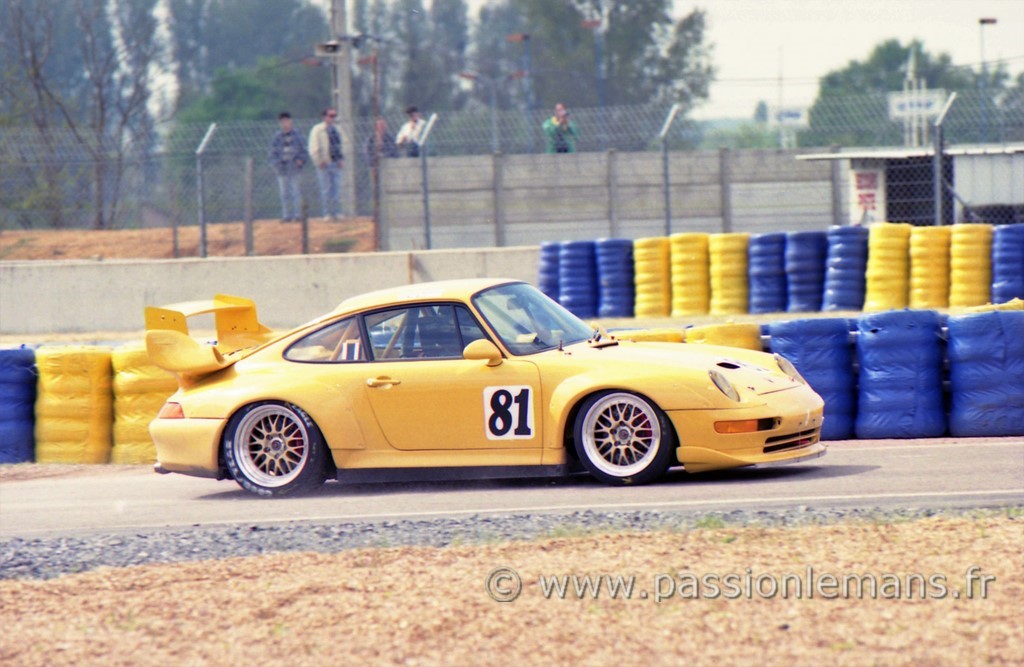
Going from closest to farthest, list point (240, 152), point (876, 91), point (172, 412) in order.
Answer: point (172, 412), point (240, 152), point (876, 91)

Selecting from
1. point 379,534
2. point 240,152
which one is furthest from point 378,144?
point 379,534

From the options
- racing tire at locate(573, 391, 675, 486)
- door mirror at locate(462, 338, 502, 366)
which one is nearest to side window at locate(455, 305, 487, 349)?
door mirror at locate(462, 338, 502, 366)

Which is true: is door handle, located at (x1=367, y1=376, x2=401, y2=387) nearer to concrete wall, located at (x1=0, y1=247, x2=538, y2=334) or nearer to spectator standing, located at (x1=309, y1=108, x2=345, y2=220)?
concrete wall, located at (x1=0, y1=247, x2=538, y2=334)

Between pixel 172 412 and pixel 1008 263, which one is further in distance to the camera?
pixel 1008 263

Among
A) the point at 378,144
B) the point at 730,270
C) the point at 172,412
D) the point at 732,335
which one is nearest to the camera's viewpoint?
the point at 172,412

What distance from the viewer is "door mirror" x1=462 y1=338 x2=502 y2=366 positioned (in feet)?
26.7

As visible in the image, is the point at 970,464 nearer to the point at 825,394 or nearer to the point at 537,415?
the point at 825,394

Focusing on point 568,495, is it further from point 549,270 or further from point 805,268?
point 549,270

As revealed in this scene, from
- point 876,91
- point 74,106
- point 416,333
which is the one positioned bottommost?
point 416,333

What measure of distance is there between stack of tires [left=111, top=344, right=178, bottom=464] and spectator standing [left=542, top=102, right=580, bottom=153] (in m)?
12.4

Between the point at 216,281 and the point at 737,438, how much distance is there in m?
13.0

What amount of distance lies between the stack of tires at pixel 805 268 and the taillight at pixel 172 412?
10.7m

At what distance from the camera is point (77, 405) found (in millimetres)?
10641

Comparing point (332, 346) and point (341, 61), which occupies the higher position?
point (341, 61)
